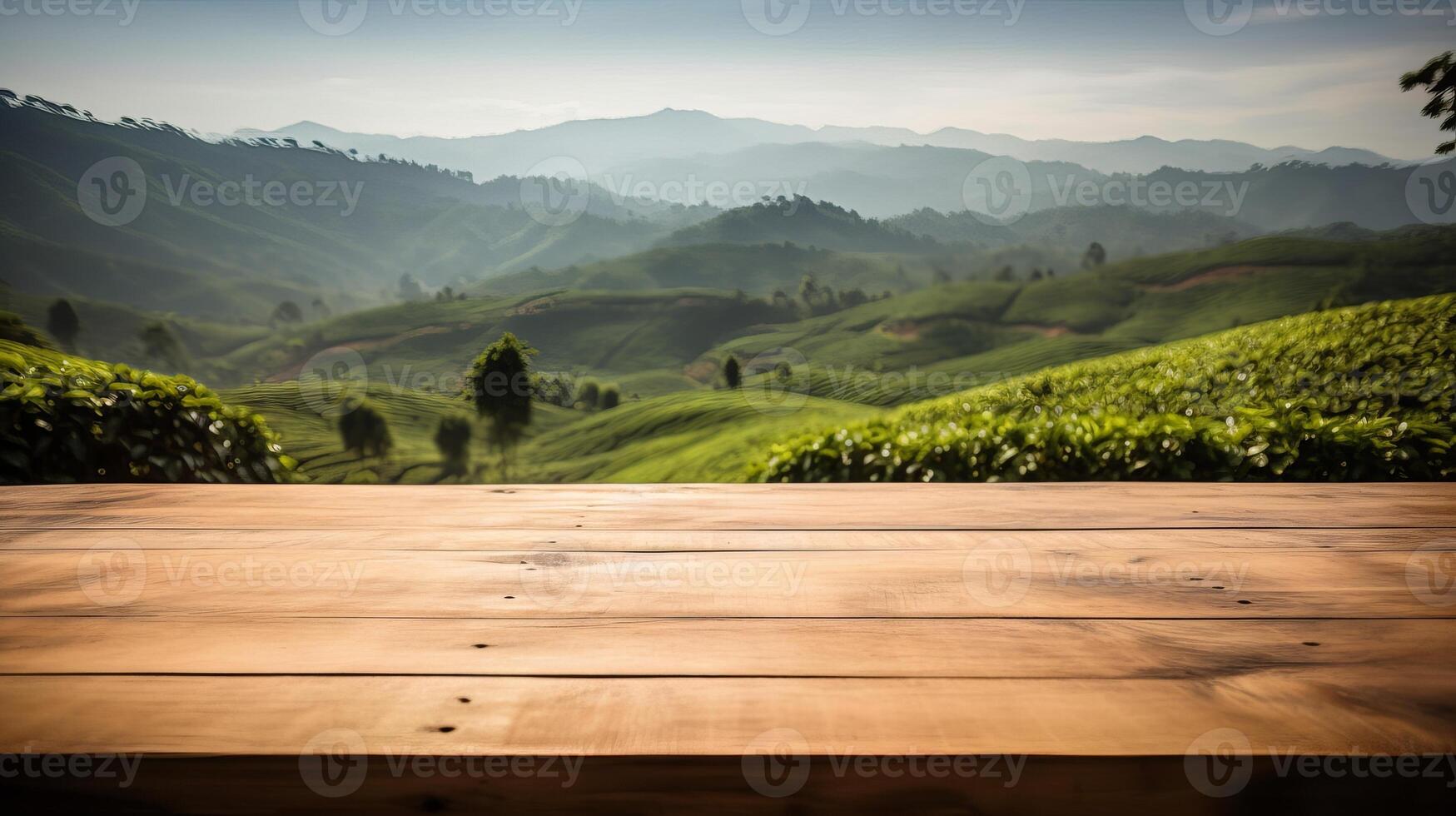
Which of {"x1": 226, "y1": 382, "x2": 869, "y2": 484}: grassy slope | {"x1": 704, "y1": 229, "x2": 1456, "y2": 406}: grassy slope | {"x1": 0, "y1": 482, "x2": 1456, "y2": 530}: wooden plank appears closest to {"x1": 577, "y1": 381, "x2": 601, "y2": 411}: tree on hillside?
{"x1": 226, "y1": 382, "x2": 869, "y2": 484}: grassy slope

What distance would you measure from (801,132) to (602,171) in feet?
14.1

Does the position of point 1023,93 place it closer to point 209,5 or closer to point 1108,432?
point 1108,432

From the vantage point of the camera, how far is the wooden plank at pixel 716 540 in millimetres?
1129

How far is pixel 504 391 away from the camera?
1355 centimetres

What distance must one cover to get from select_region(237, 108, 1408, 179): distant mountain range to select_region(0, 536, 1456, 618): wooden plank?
402 inches

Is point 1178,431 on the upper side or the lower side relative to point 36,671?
lower

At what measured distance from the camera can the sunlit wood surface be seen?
1.94ft

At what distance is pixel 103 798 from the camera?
0.58 metres

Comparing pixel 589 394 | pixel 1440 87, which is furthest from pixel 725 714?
pixel 589 394

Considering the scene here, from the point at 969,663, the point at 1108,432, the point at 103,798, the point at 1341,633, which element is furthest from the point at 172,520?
the point at 1108,432

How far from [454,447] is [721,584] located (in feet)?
43.2

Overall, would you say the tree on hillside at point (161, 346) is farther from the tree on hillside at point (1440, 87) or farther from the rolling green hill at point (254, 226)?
the tree on hillside at point (1440, 87)

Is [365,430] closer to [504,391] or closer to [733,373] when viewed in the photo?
[504,391]

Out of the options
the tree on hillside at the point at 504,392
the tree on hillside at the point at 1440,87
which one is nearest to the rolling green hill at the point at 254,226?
the tree on hillside at the point at 504,392
